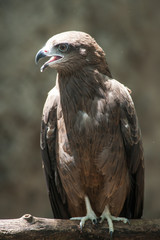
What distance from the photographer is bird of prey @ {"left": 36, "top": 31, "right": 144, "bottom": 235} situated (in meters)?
4.03

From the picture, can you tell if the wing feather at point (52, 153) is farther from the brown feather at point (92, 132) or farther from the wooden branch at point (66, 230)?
the wooden branch at point (66, 230)

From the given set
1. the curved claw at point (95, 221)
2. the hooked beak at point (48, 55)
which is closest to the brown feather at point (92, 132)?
the hooked beak at point (48, 55)

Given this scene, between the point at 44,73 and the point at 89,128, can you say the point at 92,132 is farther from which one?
the point at 44,73

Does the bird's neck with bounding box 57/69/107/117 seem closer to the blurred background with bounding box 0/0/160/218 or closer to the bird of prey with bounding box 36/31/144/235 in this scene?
the bird of prey with bounding box 36/31/144/235

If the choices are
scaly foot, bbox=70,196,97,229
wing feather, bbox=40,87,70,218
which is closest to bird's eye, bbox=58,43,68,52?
wing feather, bbox=40,87,70,218

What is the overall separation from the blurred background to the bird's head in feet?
9.01

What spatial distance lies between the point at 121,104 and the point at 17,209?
332 centimetres

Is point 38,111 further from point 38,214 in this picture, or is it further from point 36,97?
point 38,214

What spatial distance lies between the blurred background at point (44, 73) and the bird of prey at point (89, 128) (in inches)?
93.7

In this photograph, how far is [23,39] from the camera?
682 cm

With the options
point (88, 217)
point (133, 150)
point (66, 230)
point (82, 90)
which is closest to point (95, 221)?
point (88, 217)

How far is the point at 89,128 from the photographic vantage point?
4070 mm

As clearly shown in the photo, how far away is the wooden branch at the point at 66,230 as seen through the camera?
355 centimetres

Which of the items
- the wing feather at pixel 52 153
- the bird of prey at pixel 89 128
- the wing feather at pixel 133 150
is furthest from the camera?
the wing feather at pixel 52 153
